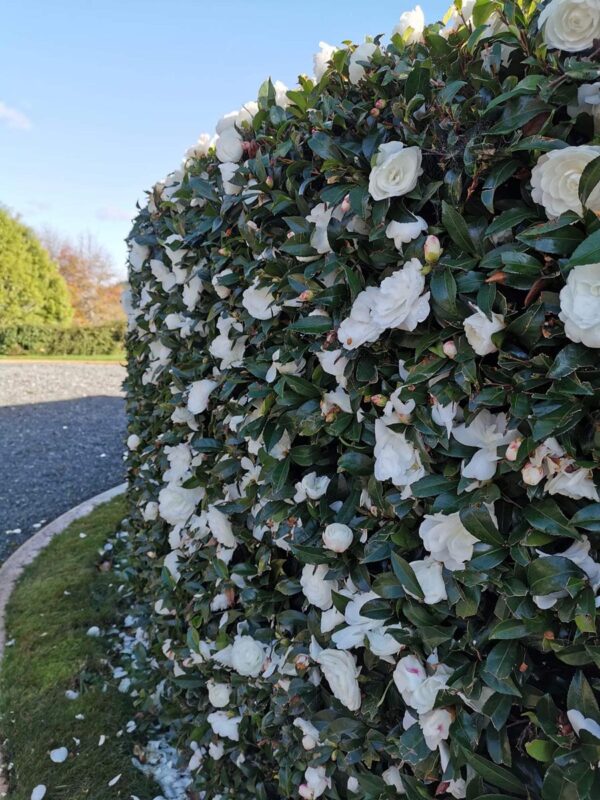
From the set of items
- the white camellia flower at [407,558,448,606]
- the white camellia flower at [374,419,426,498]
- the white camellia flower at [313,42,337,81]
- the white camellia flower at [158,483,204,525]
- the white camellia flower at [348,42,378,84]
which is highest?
the white camellia flower at [313,42,337,81]

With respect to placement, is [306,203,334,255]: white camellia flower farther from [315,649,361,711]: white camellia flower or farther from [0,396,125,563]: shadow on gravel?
[0,396,125,563]: shadow on gravel

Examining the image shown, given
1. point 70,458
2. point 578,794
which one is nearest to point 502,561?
point 578,794

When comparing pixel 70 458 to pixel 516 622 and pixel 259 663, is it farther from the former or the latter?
pixel 516 622

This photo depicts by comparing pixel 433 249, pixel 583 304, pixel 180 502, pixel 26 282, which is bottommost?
pixel 180 502

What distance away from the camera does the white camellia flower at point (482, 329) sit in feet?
3.26

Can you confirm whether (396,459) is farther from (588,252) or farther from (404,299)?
(588,252)

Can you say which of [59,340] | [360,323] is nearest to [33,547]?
[360,323]

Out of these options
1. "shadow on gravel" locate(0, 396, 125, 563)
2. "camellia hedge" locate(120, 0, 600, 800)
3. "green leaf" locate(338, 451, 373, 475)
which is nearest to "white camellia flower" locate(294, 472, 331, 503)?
"camellia hedge" locate(120, 0, 600, 800)

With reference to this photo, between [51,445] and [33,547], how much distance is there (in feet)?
10.1

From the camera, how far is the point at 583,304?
0.87m

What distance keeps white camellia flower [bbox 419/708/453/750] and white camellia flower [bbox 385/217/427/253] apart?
3.12 feet

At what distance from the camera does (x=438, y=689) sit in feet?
3.73

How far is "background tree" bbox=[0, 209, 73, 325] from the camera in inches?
653

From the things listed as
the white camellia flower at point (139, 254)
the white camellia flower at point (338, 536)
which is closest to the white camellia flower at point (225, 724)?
the white camellia flower at point (338, 536)
